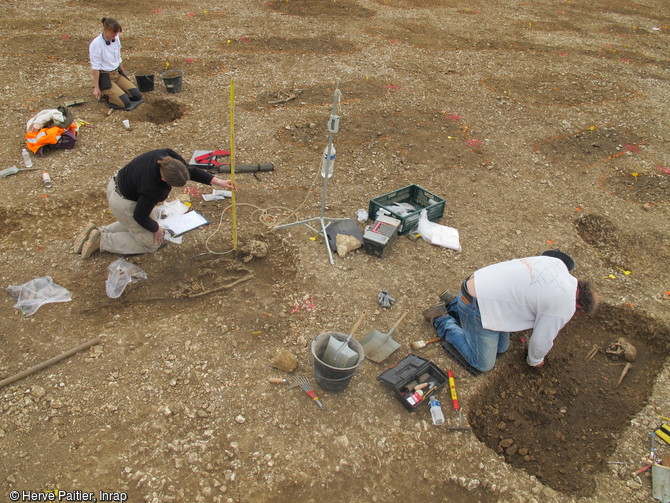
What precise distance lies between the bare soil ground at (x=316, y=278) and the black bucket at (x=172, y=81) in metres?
0.19

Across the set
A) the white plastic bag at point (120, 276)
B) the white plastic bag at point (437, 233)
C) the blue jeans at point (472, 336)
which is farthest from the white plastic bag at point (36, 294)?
the white plastic bag at point (437, 233)

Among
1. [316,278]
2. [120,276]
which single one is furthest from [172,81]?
[316,278]

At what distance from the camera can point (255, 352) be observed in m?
4.05

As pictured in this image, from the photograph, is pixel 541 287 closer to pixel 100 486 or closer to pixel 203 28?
pixel 100 486

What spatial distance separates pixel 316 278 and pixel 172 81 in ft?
18.9

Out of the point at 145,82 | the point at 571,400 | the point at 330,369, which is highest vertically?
the point at 145,82

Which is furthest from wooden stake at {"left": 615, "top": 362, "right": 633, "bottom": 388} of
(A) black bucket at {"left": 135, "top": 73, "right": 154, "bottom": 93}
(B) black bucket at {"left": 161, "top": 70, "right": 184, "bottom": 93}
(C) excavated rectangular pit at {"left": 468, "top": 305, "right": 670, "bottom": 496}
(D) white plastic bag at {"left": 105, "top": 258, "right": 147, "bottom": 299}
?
(A) black bucket at {"left": 135, "top": 73, "right": 154, "bottom": 93}

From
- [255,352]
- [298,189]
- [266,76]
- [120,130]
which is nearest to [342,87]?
[266,76]

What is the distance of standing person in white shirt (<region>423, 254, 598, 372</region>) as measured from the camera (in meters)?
3.54

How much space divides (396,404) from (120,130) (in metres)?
6.45

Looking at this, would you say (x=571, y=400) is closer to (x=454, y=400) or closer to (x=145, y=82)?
(x=454, y=400)

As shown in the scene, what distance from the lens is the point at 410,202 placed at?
607 cm

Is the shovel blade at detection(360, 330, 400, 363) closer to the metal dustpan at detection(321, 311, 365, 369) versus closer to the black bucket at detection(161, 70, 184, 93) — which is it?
the metal dustpan at detection(321, 311, 365, 369)

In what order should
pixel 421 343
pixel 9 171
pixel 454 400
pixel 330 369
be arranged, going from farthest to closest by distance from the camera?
pixel 9 171 → pixel 421 343 → pixel 454 400 → pixel 330 369
